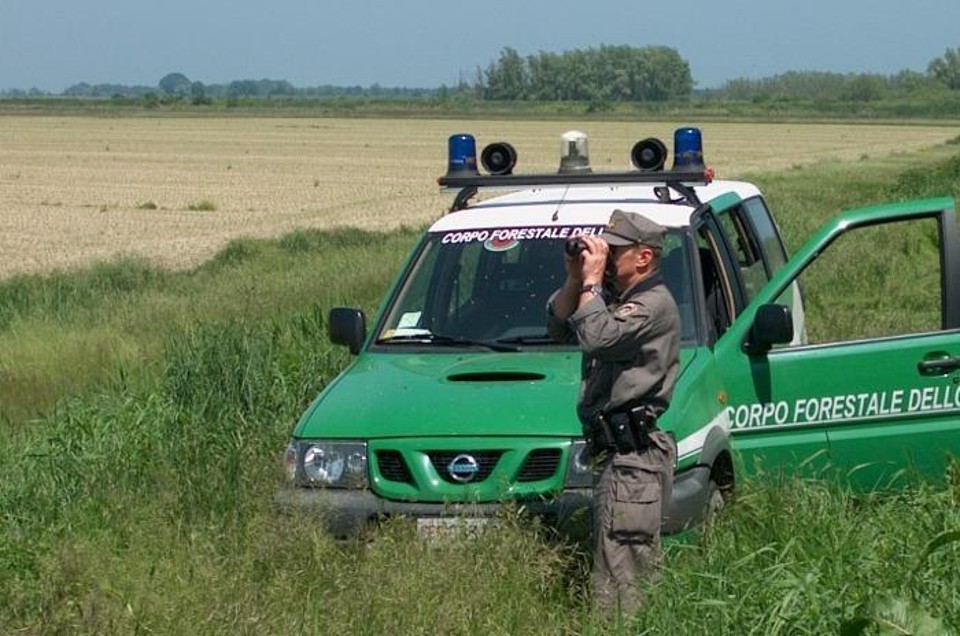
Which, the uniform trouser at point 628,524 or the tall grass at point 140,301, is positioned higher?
the uniform trouser at point 628,524

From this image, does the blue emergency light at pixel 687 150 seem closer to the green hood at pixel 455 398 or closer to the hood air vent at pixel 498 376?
the green hood at pixel 455 398

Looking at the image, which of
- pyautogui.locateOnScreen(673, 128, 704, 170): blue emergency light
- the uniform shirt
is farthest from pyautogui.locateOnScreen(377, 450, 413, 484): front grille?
pyautogui.locateOnScreen(673, 128, 704, 170): blue emergency light

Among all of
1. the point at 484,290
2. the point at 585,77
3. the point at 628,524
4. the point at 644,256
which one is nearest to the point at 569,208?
the point at 484,290

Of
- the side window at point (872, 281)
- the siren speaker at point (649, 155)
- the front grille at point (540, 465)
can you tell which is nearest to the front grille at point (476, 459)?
the front grille at point (540, 465)

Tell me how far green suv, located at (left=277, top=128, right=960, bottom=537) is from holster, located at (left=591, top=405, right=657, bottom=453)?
485 millimetres

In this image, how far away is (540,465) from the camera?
630 cm

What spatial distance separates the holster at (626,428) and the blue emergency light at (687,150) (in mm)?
2625

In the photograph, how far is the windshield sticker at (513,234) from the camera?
24.9 ft

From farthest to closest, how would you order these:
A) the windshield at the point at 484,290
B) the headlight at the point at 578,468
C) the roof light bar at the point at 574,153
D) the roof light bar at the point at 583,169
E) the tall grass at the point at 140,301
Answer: the tall grass at the point at 140,301 < the roof light bar at the point at 574,153 < the roof light bar at the point at 583,169 < the windshield at the point at 484,290 < the headlight at the point at 578,468

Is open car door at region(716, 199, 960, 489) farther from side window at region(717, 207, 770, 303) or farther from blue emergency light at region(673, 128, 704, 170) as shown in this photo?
side window at region(717, 207, 770, 303)

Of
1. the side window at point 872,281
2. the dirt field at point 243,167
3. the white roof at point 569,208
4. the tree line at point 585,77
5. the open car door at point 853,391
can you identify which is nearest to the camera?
the open car door at point 853,391

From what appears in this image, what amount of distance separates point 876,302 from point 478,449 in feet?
18.4

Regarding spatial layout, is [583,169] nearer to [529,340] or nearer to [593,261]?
[529,340]

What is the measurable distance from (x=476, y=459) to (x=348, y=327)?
1.43m
